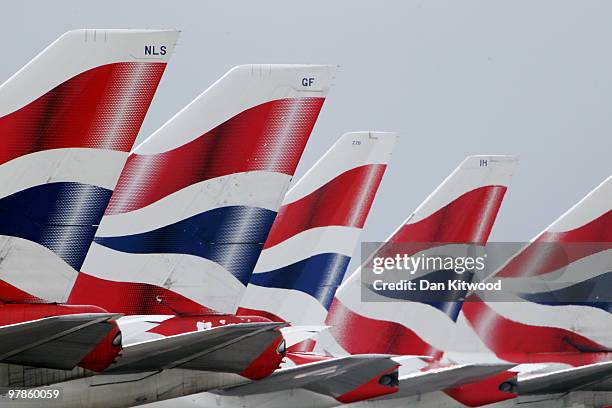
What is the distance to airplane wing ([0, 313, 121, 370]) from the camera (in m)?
12.5

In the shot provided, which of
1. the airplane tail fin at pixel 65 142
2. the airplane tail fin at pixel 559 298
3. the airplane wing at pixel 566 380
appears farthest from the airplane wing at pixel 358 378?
the airplane tail fin at pixel 65 142

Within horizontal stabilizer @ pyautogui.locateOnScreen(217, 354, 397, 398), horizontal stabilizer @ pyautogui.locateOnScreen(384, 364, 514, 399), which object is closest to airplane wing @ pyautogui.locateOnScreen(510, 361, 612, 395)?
horizontal stabilizer @ pyautogui.locateOnScreen(384, 364, 514, 399)

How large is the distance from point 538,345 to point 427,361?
274 centimetres

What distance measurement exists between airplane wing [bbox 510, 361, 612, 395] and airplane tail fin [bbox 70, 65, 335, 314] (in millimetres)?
7777

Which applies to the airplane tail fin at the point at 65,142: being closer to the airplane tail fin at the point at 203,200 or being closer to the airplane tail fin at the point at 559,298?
the airplane tail fin at the point at 203,200

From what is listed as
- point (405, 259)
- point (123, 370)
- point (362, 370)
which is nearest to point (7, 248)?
point (123, 370)

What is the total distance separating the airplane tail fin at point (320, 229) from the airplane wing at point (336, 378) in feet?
5.41

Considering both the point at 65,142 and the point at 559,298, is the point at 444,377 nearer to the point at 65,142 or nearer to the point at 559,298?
the point at 559,298

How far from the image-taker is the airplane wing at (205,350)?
1477cm

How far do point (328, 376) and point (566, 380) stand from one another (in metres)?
5.78

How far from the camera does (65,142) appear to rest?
14.1 meters

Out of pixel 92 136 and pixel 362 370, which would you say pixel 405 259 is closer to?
pixel 362 370

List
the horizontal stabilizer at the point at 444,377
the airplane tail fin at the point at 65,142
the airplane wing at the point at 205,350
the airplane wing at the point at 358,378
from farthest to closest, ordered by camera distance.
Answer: the horizontal stabilizer at the point at 444,377 → the airplane wing at the point at 358,378 → the airplane wing at the point at 205,350 → the airplane tail fin at the point at 65,142

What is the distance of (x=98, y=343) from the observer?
13414mm
